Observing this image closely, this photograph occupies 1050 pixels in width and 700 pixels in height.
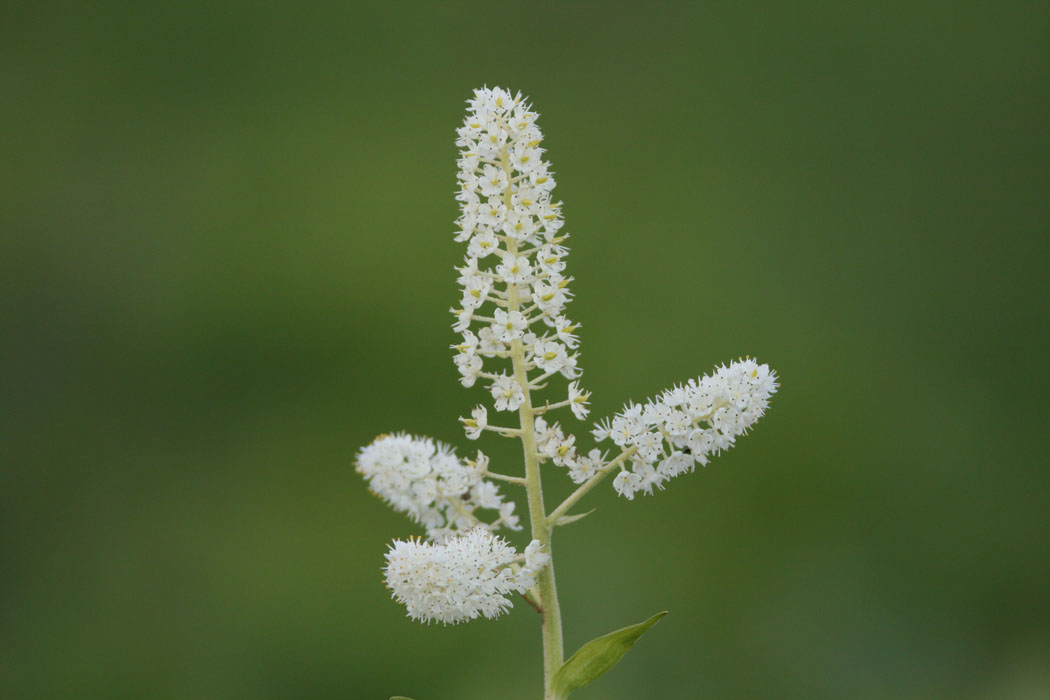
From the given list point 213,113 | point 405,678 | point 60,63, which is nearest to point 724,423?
point 405,678

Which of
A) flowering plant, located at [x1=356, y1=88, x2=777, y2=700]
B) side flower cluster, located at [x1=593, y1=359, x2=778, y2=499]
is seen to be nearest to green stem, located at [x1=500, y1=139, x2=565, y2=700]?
flowering plant, located at [x1=356, y1=88, x2=777, y2=700]

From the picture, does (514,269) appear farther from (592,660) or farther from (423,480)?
(592,660)

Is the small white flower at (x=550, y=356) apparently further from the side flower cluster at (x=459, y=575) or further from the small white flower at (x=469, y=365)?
the side flower cluster at (x=459, y=575)

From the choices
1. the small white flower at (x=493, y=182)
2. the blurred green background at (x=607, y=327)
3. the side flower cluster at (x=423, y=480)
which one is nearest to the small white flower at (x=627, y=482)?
the side flower cluster at (x=423, y=480)

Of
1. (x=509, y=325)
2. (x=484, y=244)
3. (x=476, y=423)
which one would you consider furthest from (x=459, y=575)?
(x=484, y=244)

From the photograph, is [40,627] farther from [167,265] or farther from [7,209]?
[7,209]

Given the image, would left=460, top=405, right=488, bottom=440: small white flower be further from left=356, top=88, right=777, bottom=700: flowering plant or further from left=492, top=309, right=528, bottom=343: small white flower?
left=492, top=309, right=528, bottom=343: small white flower
